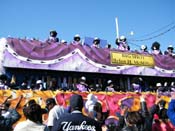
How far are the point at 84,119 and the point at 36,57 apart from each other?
965 centimetres

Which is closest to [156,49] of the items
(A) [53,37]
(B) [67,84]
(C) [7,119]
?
(B) [67,84]

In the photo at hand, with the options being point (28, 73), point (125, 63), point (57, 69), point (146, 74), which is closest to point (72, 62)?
point (57, 69)

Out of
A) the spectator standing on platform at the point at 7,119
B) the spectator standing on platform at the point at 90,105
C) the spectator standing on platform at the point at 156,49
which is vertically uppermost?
the spectator standing on platform at the point at 156,49

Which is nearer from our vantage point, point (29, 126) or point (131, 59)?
point (29, 126)

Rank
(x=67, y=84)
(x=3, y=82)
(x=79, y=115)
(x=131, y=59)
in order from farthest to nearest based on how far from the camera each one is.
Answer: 1. (x=131, y=59)
2. (x=67, y=84)
3. (x=3, y=82)
4. (x=79, y=115)

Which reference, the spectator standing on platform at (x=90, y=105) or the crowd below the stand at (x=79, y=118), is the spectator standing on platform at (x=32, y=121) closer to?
the crowd below the stand at (x=79, y=118)

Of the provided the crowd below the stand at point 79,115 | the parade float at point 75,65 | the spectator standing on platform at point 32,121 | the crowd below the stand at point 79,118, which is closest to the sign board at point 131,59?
the parade float at point 75,65

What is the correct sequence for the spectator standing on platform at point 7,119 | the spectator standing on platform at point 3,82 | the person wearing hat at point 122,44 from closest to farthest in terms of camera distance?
the spectator standing on platform at point 7,119 < the spectator standing on platform at point 3,82 < the person wearing hat at point 122,44

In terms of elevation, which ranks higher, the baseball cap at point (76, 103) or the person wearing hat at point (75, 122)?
the baseball cap at point (76, 103)

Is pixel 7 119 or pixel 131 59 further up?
pixel 131 59

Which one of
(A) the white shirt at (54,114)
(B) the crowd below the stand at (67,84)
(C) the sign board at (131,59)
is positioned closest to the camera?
(A) the white shirt at (54,114)


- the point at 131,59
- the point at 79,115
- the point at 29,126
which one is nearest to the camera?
the point at 79,115

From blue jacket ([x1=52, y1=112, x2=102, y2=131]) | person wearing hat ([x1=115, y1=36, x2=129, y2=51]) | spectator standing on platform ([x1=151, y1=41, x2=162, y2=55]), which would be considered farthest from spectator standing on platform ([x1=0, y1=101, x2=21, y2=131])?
spectator standing on platform ([x1=151, y1=41, x2=162, y2=55])

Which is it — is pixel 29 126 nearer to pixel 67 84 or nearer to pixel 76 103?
pixel 76 103
